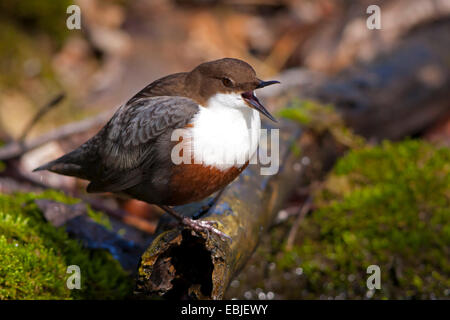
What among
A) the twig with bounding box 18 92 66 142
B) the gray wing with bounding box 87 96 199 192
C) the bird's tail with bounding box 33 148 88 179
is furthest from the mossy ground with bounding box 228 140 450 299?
the twig with bounding box 18 92 66 142

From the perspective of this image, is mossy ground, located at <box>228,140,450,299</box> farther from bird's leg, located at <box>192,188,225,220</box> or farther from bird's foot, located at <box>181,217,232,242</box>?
bird's foot, located at <box>181,217,232,242</box>

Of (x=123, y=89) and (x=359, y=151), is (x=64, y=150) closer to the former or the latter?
(x=123, y=89)

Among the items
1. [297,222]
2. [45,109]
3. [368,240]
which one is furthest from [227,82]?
[45,109]

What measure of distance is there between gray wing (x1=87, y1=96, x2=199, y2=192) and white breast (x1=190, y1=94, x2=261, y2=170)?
107 millimetres

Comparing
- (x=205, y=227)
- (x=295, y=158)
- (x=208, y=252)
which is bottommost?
(x=208, y=252)

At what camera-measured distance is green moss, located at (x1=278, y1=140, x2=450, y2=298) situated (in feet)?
13.5

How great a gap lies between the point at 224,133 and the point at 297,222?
1837mm

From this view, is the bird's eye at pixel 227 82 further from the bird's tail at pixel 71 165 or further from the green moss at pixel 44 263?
the green moss at pixel 44 263

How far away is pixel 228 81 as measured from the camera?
3168 mm

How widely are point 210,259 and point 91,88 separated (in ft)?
20.0

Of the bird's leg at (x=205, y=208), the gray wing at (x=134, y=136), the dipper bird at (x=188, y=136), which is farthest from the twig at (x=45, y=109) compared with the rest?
the bird's leg at (x=205, y=208)

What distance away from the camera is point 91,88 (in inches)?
332

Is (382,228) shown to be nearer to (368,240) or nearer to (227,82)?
(368,240)

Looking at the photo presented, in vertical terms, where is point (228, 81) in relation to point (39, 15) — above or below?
below
